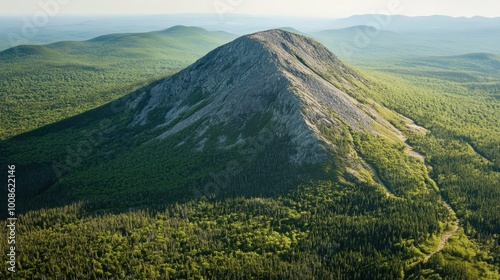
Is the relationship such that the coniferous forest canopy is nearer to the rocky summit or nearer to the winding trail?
the winding trail

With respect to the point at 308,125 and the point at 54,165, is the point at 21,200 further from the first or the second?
the point at 308,125

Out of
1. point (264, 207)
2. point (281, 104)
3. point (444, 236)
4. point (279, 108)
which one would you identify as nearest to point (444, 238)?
point (444, 236)

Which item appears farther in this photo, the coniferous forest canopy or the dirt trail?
the dirt trail

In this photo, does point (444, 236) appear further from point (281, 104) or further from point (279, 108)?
point (281, 104)

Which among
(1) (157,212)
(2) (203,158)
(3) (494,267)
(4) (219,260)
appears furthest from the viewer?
(2) (203,158)

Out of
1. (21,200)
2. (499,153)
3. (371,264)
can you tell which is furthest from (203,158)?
(499,153)

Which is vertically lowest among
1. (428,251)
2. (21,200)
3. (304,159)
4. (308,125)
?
(21,200)

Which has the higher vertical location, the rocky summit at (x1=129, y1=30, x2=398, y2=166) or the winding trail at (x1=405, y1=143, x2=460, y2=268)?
the rocky summit at (x1=129, y1=30, x2=398, y2=166)

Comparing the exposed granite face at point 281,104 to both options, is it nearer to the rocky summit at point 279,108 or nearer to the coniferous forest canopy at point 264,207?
the rocky summit at point 279,108

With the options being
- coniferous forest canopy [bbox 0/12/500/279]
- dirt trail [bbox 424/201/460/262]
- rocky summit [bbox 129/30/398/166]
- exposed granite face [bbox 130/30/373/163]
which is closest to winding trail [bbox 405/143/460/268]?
dirt trail [bbox 424/201/460/262]

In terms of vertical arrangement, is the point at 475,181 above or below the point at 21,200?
above

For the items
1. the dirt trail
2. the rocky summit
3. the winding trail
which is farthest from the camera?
the rocky summit
